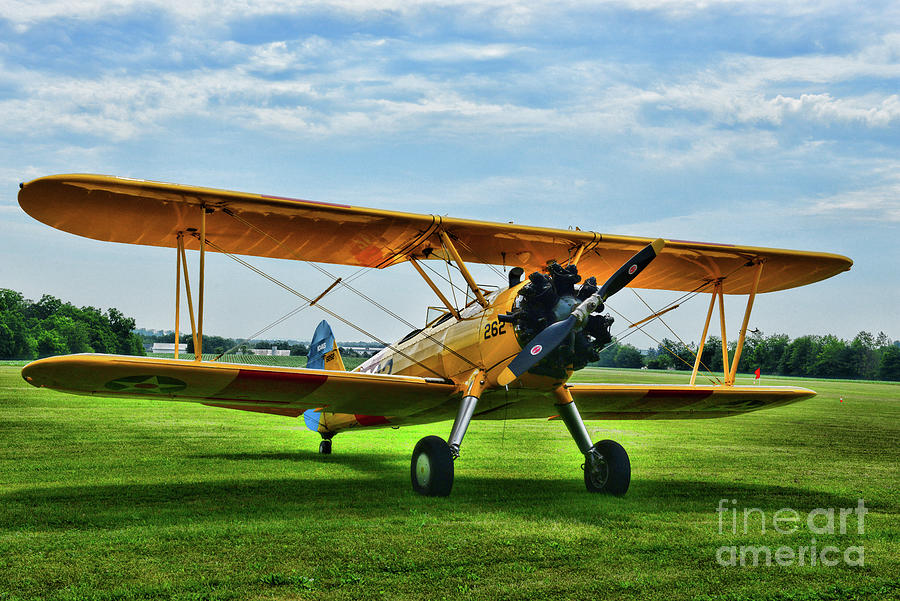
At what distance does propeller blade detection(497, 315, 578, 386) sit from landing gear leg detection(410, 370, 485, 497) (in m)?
0.84

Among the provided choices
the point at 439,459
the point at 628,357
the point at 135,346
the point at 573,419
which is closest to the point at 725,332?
the point at 573,419

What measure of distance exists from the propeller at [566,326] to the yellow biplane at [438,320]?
15 mm

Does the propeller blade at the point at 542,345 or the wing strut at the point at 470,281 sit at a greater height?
the wing strut at the point at 470,281

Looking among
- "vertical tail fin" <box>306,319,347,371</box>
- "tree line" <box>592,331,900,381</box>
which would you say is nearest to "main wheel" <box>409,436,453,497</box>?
"vertical tail fin" <box>306,319,347,371</box>

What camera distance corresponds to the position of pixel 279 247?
933 centimetres

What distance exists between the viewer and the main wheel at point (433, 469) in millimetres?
7078

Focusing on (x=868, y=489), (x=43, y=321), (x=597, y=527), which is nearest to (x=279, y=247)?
(x=597, y=527)

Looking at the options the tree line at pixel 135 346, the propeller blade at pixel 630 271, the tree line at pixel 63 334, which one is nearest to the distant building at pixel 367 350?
the propeller blade at pixel 630 271

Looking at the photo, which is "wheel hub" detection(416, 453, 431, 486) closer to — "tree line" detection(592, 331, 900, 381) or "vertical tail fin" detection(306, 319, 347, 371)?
"vertical tail fin" detection(306, 319, 347, 371)

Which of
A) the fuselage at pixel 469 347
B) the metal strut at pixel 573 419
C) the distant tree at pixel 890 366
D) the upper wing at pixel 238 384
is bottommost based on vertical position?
the distant tree at pixel 890 366

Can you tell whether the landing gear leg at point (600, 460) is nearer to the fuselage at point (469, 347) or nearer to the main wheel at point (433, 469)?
the fuselage at point (469, 347)

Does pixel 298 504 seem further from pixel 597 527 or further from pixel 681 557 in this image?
pixel 681 557

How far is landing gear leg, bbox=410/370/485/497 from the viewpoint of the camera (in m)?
7.08

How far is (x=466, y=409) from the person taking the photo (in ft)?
24.8
